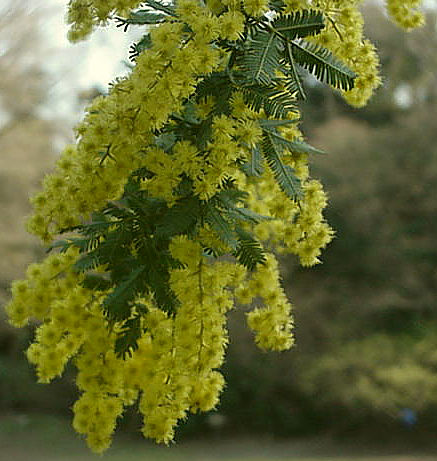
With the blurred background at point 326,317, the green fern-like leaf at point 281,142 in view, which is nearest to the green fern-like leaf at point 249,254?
the green fern-like leaf at point 281,142

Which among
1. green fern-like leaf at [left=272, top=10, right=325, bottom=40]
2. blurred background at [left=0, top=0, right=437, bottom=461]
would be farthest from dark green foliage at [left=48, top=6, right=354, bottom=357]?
blurred background at [left=0, top=0, right=437, bottom=461]

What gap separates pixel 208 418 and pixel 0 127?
3.70 metres

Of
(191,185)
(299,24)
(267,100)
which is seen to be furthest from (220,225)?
(299,24)

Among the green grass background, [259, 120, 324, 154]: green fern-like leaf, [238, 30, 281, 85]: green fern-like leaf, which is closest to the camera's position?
[238, 30, 281, 85]: green fern-like leaf

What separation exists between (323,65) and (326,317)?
6.66 meters

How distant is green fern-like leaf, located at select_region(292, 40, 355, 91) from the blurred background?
5.71 m

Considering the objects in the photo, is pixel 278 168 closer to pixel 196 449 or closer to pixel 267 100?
pixel 267 100

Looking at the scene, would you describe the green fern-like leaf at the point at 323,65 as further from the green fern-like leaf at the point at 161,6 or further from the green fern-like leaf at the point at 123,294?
the green fern-like leaf at the point at 123,294

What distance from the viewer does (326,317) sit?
7445 mm

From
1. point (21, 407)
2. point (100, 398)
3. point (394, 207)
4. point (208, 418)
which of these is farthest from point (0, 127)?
point (100, 398)

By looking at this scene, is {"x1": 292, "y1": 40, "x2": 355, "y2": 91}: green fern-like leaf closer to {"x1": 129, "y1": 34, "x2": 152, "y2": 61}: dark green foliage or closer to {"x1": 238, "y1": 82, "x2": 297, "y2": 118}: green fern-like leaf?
{"x1": 238, "y1": 82, "x2": 297, "y2": 118}: green fern-like leaf

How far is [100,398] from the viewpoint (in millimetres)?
1021

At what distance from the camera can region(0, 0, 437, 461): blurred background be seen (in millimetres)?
6926

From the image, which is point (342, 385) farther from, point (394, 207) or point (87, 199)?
point (87, 199)
